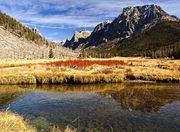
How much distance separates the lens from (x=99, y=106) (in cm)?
3138

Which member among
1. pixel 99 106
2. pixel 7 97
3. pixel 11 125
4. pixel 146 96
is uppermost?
pixel 11 125

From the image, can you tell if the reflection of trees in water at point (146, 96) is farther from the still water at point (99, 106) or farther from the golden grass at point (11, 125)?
the golden grass at point (11, 125)

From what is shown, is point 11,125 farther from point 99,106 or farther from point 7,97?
point 7,97

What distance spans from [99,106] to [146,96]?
9026mm

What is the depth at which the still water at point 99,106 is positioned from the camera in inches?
922

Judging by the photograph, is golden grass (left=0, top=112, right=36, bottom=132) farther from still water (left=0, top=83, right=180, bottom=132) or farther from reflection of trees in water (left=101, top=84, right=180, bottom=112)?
reflection of trees in water (left=101, top=84, right=180, bottom=112)

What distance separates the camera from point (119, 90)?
4272 centimetres

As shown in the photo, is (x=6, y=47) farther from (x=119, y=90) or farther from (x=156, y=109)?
(x=156, y=109)

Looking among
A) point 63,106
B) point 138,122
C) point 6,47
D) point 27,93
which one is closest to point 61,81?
point 27,93

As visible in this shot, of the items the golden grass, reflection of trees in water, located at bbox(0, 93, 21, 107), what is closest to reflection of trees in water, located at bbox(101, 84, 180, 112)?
reflection of trees in water, located at bbox(0, 93, 21, 107)

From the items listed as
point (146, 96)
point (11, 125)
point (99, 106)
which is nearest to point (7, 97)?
point (99, 106)

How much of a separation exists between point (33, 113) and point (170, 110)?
1267cm

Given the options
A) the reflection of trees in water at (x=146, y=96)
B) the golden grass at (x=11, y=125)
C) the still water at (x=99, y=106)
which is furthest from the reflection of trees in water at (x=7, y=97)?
the golden grass at (x=11, y=125)

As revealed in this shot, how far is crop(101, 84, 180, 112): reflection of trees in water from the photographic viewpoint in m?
31.4
